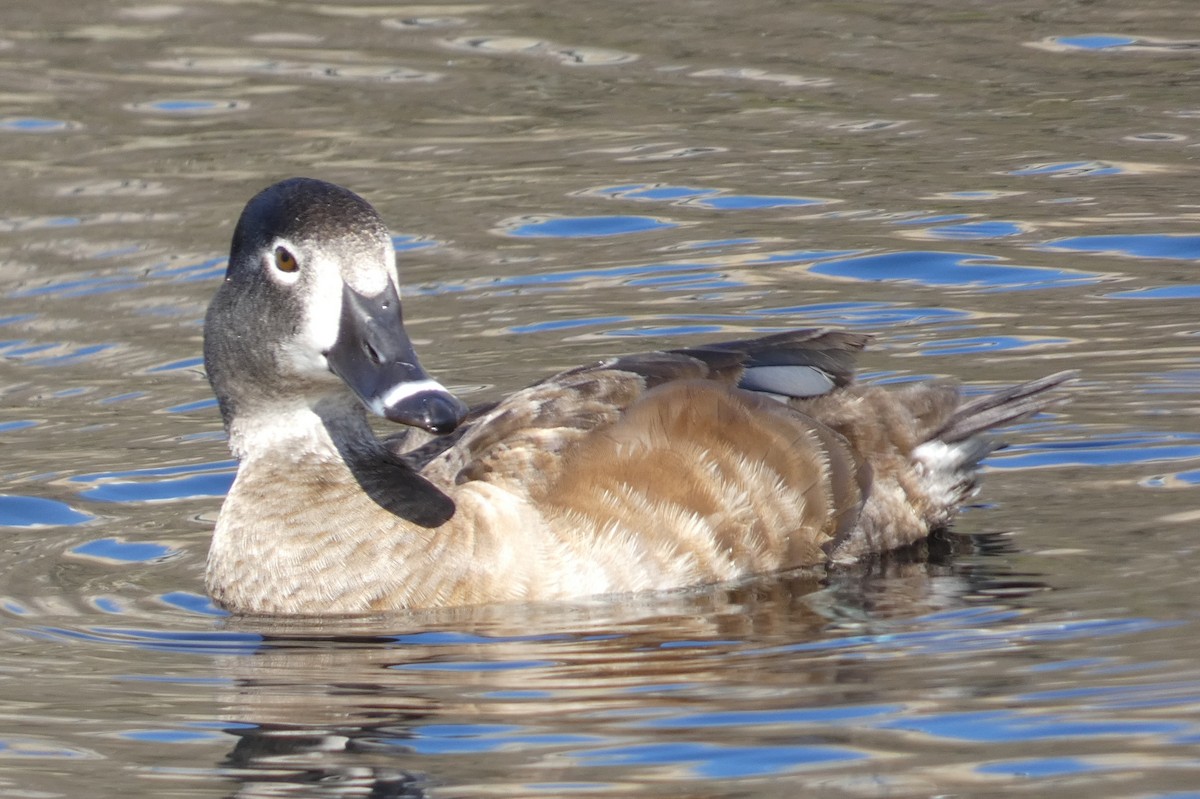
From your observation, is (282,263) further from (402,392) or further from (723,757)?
(723,757)

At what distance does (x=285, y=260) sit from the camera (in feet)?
21.1

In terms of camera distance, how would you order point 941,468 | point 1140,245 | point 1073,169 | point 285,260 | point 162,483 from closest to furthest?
point 285,260, point 941,468, point 162,483, point 1140,245, point 1073,169

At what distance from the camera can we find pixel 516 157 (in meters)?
11.8

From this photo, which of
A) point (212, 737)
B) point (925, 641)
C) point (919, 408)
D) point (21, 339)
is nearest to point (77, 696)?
point (212, 737)

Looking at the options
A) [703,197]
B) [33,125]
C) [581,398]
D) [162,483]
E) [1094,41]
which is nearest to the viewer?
[581,398]

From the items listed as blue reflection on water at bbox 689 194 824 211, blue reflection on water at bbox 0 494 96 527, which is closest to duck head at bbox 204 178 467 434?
blue reflection on water at bbox 0 494 96 527

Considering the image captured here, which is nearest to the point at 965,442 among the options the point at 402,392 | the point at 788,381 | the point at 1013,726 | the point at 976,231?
the point at 788,381

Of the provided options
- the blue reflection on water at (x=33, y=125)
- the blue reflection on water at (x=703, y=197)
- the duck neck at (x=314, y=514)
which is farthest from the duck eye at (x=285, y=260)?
the blue reflection on water at (x=33, y=125)

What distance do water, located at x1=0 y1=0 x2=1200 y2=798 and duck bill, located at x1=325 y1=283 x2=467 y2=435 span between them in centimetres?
68

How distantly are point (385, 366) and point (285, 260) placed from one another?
0.57 meters

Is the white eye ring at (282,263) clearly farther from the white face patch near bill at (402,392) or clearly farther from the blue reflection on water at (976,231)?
the blue reflection on water at (976,231)

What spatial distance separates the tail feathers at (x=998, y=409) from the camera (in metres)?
7.00

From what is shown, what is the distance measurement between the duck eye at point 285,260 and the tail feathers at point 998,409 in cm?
216

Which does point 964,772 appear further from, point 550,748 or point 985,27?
point 985,27
